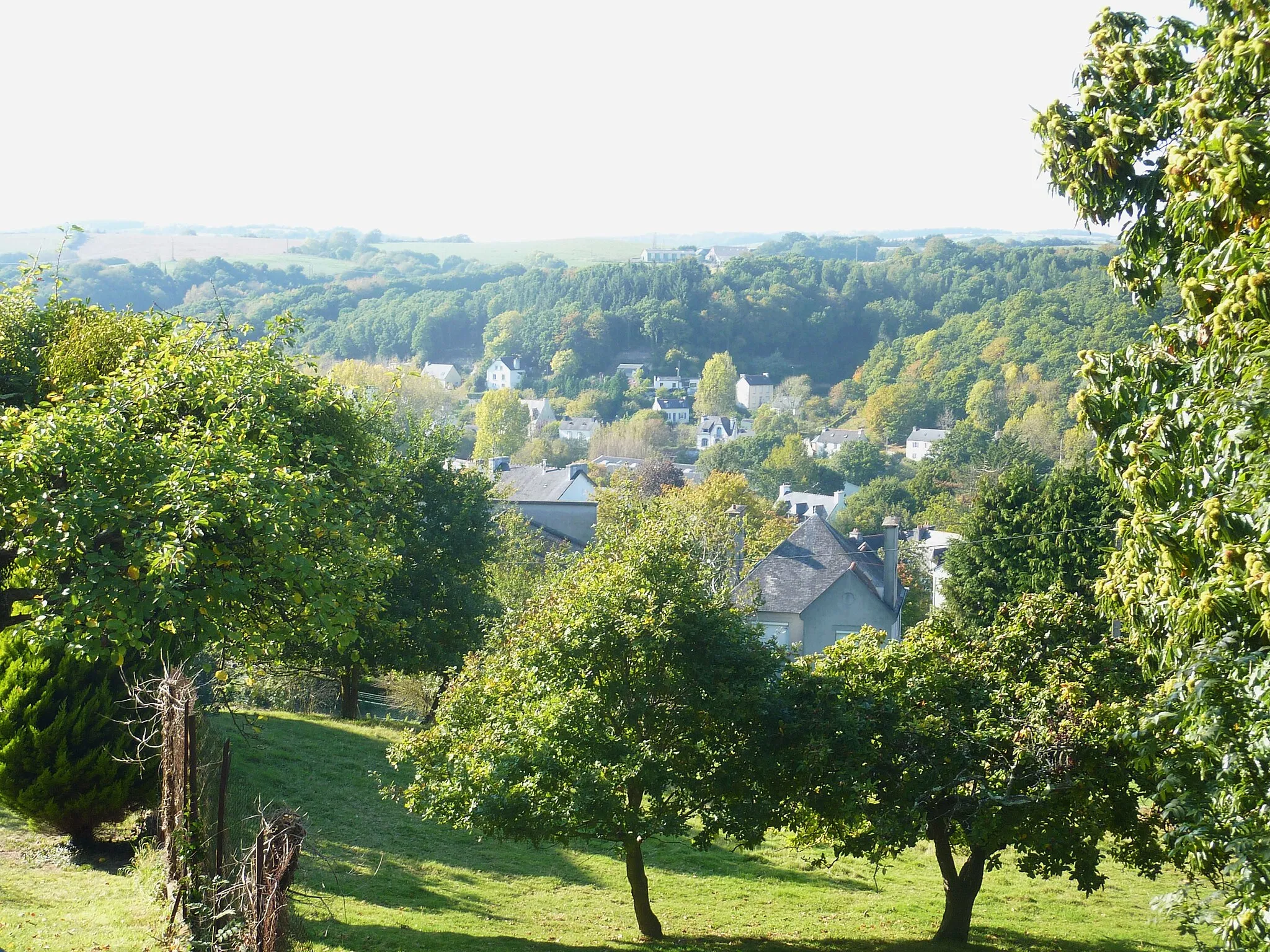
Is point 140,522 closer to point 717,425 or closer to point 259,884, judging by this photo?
point 259,884

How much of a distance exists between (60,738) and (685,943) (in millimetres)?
7465

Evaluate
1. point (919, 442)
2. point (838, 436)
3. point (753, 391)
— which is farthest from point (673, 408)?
point (919, 442)

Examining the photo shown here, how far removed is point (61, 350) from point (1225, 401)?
13025 millimetres

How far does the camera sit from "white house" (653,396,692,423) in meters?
148

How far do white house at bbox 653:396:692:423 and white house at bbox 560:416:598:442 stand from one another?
10.8 m

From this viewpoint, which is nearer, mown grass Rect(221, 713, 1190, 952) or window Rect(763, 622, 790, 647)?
mown grass Rect(221, 713, 1190, 952)

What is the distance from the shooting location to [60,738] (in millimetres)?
11148

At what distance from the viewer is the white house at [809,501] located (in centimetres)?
7788

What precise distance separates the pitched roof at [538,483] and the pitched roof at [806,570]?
82.6 ft

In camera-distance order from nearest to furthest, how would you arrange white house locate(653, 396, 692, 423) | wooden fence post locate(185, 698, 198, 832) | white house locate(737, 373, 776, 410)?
wooden fence post locate(185, 698, 198, 832)
white house locate(653, 396, 692, 423)
white house locate(737, 373, 776, 410)

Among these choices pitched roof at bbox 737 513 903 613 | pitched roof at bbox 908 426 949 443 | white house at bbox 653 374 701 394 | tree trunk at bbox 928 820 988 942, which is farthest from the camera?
white house at bbox 653 374 701 394

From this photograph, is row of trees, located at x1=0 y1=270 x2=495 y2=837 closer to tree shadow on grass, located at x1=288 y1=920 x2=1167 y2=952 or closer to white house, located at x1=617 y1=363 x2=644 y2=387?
tree shadow on grass, located at x1=288 y1=920 x2=1167 y2=952

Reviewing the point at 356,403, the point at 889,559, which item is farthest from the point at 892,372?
the point at 356,403

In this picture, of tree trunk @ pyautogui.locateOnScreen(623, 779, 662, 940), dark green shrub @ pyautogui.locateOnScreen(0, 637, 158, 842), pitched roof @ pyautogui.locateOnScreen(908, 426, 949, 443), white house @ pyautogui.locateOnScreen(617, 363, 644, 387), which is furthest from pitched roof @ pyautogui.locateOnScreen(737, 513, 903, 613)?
white house @ pyautogui.locateOnScreen(617, 363, 644, 387)
